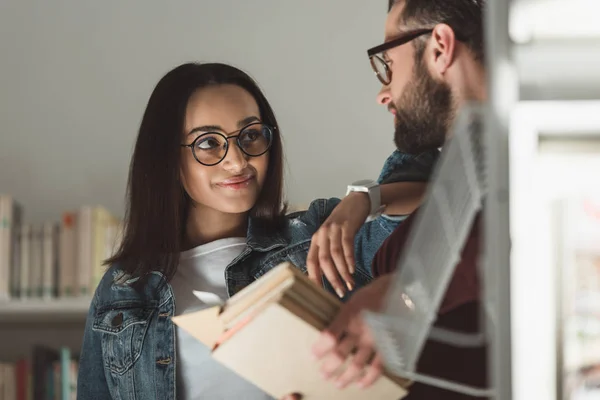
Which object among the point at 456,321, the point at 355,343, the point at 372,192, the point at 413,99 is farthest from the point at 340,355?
the point at 413,99

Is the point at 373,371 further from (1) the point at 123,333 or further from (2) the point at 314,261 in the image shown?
(1) the point at 123,333

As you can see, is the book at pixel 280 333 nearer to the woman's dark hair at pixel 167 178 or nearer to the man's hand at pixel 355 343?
the man's hand at pixel 355 343

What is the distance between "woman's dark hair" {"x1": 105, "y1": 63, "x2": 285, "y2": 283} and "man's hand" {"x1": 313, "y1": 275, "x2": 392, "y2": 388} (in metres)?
0.97

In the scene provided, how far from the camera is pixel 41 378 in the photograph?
8.67 ft

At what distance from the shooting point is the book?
3.04 ft

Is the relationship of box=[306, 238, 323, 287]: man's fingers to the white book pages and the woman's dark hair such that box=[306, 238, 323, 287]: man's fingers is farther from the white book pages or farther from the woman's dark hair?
the woman's dark hair

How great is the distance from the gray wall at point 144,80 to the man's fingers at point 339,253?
181cm

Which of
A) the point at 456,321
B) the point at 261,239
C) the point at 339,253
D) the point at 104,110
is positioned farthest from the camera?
the point at 104,110

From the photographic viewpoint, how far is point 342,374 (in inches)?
37.4

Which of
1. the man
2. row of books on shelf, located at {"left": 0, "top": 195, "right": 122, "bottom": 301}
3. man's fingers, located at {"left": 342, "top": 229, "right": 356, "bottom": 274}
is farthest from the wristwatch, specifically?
row of books on shelf, located at {"left": 0, "top": 195, "right": 122, "bottom": 301}

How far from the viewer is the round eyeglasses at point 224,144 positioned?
1834 millimetres

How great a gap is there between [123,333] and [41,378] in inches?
36.1

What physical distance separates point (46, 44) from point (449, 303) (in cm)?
252

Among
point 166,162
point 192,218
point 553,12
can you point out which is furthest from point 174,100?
point 553,12
